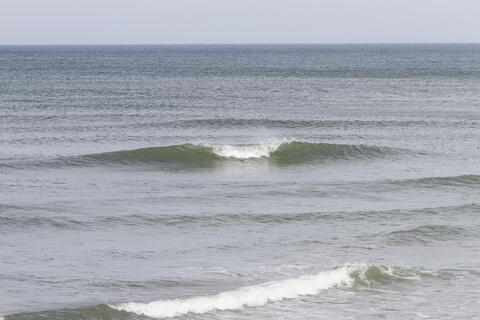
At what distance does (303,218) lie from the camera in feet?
76.3

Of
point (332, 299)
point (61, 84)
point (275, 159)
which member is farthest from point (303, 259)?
point (61, 84)

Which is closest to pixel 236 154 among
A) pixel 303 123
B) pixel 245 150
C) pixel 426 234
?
pixel 245 150

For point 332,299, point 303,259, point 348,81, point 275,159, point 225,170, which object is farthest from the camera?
point 348,81

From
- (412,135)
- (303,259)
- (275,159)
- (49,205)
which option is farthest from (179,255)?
(412,135)

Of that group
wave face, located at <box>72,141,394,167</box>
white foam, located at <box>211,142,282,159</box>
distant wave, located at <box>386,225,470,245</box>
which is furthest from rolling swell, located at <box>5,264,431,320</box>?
white foam, located at <box>211,142,282,159</box>

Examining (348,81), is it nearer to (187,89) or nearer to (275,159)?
(187,89)

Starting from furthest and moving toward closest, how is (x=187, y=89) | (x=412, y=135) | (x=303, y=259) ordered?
1. (x=187, y=89)
2. (x=412, y=135)
3. (x=303, y=259)

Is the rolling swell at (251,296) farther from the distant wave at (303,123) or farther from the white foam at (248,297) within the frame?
the distant wave at (303,123)

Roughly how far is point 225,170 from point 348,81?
54779 millimetres

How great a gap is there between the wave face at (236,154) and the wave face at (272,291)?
50.0ft

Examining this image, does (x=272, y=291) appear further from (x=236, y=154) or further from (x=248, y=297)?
(x=236, y=154)

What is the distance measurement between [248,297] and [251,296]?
2.9 inches

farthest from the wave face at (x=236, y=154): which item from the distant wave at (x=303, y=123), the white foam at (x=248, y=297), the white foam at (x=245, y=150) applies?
the white foam at (x=248, y=297)

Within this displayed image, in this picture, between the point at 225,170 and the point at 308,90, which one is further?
the point at 308,90
